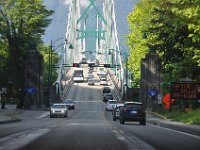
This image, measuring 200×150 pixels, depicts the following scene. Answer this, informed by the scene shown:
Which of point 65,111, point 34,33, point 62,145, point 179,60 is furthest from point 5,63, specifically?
point 62,145

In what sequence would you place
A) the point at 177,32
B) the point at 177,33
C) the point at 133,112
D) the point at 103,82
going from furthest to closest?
the point at 103,82
the point at 133,112
the point at 177,33
the point at 177,32

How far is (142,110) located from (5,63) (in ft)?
190

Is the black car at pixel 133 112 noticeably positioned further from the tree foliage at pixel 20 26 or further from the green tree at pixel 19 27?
the tree foliage at pixel 20 26

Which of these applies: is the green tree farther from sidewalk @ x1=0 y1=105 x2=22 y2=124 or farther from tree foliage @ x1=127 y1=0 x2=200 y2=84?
tree foliage @ x1=127 y1=0 x2=200 y2=84

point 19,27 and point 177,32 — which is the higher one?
point 19,27

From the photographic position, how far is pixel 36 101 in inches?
3684

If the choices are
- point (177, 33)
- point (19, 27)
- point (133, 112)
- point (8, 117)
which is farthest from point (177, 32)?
point (19, 27)

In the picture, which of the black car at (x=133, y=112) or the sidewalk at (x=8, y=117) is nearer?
the sidewalk at (x=8, y=117)

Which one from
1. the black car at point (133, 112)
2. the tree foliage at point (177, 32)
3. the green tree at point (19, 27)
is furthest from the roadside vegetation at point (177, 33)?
the green tree at point (19, 27)

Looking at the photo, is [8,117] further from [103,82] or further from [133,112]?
[103,82]

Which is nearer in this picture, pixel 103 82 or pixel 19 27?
pixel 19 27

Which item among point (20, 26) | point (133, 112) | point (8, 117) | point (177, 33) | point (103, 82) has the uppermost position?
point (20, 26)

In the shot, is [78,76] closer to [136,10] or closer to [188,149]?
[136,10]

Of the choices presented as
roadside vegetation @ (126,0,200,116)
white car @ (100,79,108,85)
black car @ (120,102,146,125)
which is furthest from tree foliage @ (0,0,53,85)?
white car @ (100,79,108,85)
